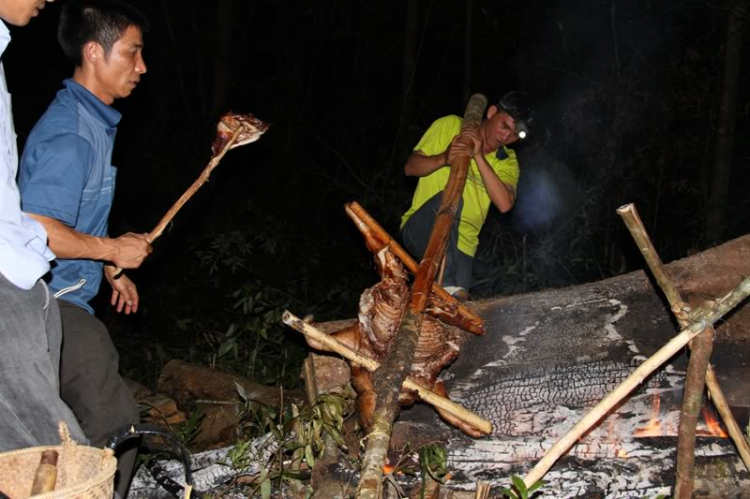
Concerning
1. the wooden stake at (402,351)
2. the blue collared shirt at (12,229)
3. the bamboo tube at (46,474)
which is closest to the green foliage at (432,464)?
the wooden stake at (402,351)

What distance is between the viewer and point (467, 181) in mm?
5297

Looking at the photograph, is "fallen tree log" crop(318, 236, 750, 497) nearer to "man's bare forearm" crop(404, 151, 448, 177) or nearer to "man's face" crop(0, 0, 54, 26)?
"man's bare forearm" crop(404, 151, 448, 177)

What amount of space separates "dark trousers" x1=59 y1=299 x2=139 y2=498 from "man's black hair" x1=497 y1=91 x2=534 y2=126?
3.22 meters

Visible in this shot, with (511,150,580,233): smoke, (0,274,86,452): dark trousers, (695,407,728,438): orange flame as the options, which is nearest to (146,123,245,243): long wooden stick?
(0,274,86,452): dark trousers

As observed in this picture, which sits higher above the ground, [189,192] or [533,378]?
[189,192]

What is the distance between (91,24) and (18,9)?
0.78 metres

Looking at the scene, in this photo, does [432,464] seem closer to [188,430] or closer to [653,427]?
[653,427]

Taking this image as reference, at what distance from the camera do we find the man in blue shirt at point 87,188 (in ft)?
9.74

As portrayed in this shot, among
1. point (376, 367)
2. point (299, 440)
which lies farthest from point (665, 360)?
point (299, 440)

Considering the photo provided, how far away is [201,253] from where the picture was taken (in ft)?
24.9

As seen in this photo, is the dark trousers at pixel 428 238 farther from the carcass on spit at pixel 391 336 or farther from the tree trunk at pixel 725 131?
the tree trunk at pixel 725 131

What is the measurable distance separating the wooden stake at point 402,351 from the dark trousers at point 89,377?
115cm

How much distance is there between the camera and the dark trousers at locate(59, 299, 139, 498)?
3148mm

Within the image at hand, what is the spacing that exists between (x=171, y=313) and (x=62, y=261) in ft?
15.0
